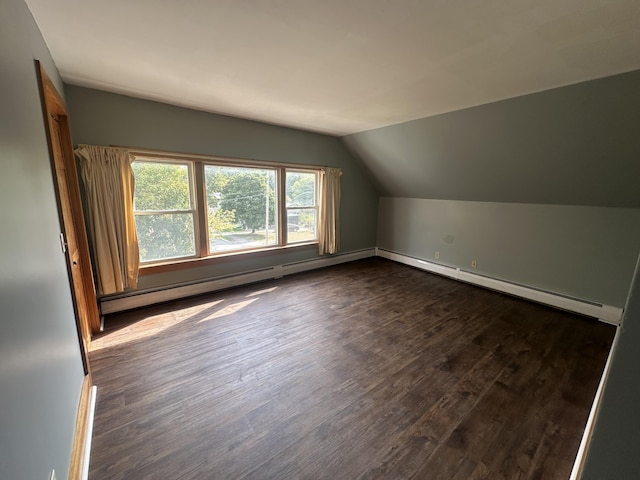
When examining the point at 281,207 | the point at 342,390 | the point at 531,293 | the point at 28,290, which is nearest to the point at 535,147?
the point at 531,293

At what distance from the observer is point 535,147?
9.14 ft

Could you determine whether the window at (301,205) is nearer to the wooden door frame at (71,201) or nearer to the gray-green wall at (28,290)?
the wooden door frame at (71,201)

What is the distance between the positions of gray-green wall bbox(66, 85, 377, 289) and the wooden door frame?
1.78 feet

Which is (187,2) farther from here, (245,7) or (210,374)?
(210,374)

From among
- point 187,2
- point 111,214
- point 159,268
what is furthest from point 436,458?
point 111,214

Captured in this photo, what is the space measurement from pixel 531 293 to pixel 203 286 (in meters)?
4.47

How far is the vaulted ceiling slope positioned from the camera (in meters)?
2.18

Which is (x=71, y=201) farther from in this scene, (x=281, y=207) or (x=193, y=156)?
(x=281, y=207)

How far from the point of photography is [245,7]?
1374 millimetres

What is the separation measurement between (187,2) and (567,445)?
3295 mm

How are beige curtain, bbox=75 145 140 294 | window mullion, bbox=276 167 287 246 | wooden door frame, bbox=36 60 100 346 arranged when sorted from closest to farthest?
wooden door frame, bbox=36 60 100 346, beige curtain, bbox=75 145 140 294, window mullion, bbox=276 167 287 246

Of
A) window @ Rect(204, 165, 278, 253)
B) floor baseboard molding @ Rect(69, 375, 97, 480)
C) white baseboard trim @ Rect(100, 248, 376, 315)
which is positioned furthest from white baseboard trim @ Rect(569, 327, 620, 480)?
window @ Rect(204, 165, 278, 253)

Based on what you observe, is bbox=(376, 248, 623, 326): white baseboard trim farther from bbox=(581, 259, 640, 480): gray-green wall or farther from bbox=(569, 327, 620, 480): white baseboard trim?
bbox=(581, 259, 640, 480): gray-green wall

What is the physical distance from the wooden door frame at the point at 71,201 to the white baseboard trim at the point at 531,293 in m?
4.58
